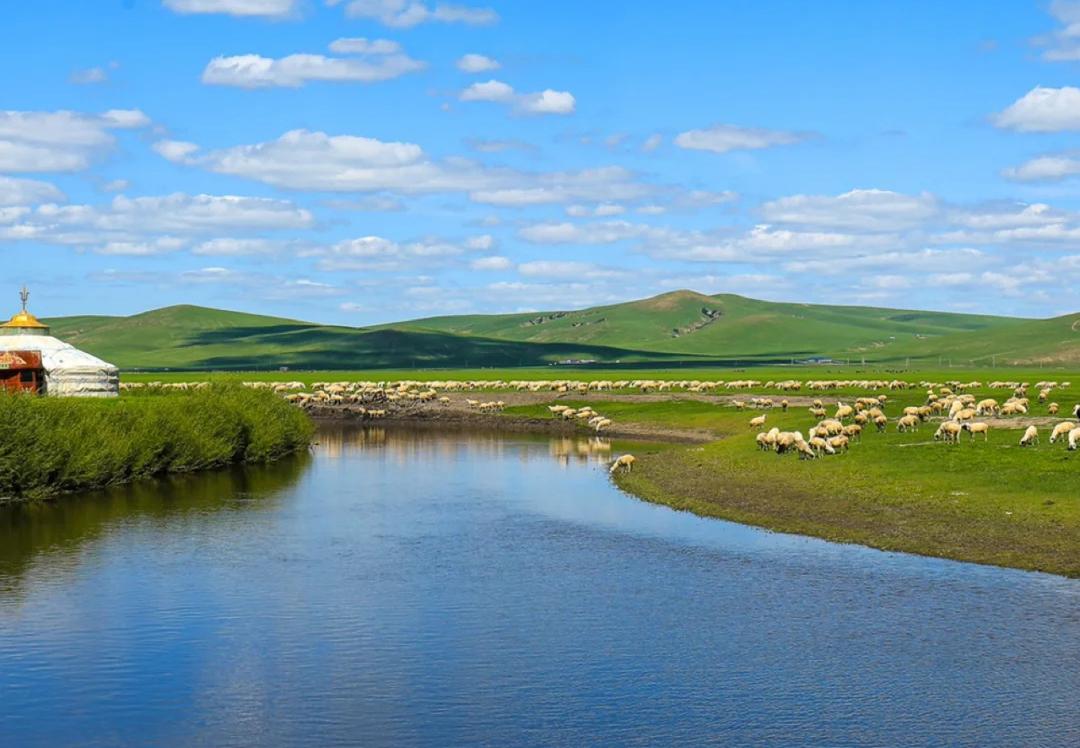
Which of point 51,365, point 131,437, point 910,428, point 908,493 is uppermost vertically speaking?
point 51,365

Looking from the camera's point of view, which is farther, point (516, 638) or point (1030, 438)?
point (1030, 438)

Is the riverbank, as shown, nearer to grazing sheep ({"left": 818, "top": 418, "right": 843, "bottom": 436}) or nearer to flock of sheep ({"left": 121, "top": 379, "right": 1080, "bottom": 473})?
flock of sheep ({"left": 121, "top": 379, "right": 1080, "bottom": 473})

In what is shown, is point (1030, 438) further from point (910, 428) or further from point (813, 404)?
point (813, 404)

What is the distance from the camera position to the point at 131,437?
6378cm

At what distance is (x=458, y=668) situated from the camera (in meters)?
26.3

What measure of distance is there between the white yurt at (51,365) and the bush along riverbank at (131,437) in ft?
28.8

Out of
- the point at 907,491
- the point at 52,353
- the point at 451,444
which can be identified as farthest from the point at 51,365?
the point at 907,491

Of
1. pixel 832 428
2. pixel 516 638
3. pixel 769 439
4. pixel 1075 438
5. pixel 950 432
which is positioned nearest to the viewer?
pixel 516 638

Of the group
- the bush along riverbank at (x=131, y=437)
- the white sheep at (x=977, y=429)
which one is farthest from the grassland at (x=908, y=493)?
the bush along riverbank at (x=131, y=437)

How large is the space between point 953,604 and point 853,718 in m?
9.18

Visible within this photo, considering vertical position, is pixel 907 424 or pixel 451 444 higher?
pixel 907 424

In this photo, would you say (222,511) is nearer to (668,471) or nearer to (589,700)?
(668,471)

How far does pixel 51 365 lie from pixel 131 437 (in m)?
30.7

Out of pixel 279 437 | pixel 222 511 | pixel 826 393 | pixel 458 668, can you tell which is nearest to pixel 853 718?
pixel 458 668
